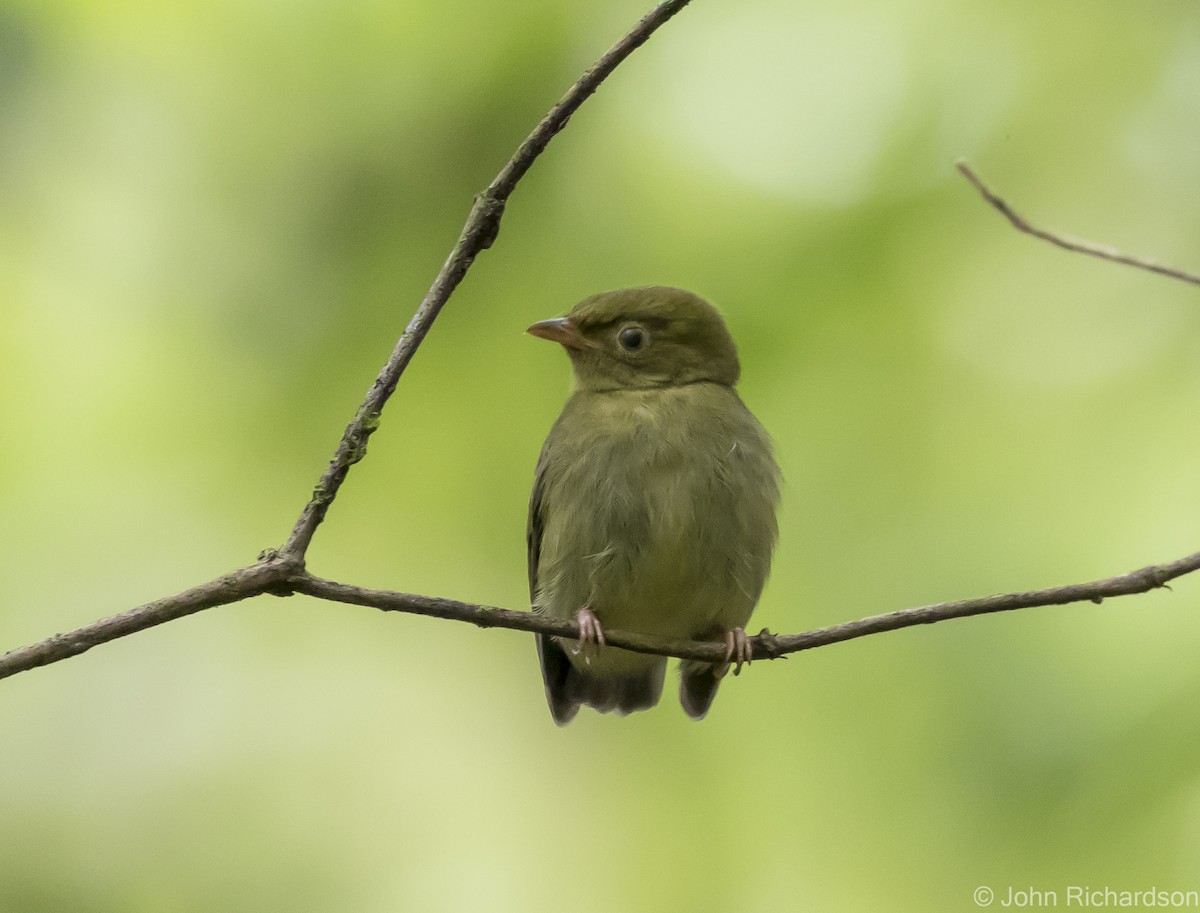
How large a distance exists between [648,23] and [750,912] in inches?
183

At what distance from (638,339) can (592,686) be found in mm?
1465

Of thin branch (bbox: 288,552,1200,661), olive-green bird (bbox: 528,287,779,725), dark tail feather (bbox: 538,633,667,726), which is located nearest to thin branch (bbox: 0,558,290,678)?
thin branch (bbox: 288,552,1200,661)

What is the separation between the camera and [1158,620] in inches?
236

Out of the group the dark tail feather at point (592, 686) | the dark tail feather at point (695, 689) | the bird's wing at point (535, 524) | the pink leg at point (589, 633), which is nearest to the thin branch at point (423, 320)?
the pink leg at point (589, 633)

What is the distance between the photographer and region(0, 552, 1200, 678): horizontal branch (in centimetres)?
268

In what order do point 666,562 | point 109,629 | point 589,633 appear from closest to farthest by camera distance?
1. point 109,629
2. point 589,633
3. point 666,562

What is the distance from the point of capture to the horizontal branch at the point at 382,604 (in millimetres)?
2682

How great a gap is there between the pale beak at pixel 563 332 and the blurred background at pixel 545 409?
1.55 metres

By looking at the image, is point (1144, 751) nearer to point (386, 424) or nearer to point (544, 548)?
point (544, 548)

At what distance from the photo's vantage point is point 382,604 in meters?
2.86

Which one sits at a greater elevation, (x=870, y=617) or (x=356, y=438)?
(x=356, y=438)

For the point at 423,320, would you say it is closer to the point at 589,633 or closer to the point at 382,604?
the point at 382,604

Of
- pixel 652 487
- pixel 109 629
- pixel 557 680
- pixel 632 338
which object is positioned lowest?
pixel 109 629

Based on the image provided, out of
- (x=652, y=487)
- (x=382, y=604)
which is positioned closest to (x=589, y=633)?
(x=652, y=487)
